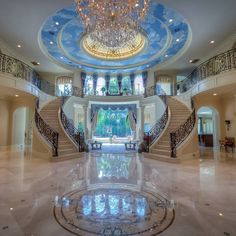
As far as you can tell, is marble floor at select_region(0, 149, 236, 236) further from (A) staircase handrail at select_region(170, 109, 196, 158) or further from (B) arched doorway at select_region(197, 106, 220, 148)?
(B) arched doorway at select_region(197, 106, 220, 148)

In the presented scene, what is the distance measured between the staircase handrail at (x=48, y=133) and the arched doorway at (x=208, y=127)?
31.0ft

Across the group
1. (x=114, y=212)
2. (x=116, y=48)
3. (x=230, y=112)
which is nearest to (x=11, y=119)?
(x=116, y=48)

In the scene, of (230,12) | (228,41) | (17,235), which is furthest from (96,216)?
(228,41)

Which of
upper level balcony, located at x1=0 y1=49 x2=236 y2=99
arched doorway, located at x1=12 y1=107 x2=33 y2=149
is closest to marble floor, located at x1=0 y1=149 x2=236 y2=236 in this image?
arched doorway, located at x1=12 y1=107 x2=33 y2=149

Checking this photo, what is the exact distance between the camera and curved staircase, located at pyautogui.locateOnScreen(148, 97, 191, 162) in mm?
7895

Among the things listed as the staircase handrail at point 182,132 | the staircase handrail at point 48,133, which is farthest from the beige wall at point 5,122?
the staircase handrail at point 182,132

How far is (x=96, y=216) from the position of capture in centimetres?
276

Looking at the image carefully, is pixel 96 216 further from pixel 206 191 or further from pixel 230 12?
pixel 230 12

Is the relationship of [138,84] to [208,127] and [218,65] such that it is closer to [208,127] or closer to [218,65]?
[218,65]

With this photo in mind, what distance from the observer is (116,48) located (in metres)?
11.8

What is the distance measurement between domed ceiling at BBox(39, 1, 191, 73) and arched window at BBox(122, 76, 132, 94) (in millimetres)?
1123

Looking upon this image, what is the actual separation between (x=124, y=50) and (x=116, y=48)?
70cm

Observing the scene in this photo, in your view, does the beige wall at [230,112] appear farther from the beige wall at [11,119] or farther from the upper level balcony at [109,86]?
the beige wall at [11,119]

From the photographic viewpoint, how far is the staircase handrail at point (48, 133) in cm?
761
